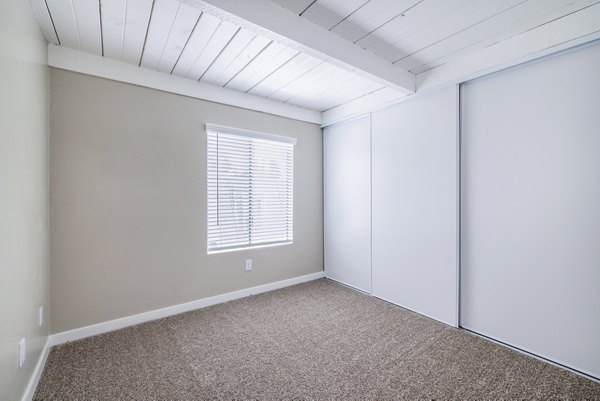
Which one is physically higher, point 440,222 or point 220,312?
point 440,222

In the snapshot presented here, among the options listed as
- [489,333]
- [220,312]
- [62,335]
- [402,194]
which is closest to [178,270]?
[220,312]

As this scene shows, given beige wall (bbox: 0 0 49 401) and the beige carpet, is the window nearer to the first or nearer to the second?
the beige carpet

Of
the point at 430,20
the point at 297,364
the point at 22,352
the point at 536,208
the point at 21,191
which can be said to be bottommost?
the point at 297,364

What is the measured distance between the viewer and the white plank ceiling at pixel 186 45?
1.76 meters

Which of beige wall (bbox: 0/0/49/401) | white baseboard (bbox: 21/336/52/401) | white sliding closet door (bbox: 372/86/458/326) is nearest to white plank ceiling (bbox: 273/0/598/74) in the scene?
white sliding closet door (bbox: 372/86/458/326)

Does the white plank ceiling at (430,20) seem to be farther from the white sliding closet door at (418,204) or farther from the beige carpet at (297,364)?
the beige carpet at (297,364)

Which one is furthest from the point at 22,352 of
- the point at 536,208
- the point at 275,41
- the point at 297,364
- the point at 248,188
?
the point at 536,208

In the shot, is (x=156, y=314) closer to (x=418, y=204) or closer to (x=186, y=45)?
(x=186, y=45)

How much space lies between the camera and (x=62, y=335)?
2209 millimetres

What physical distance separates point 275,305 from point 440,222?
1.85m

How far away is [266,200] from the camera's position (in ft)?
11.2

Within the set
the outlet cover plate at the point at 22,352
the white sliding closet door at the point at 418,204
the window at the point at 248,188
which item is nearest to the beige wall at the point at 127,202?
the window at the point at 248,188

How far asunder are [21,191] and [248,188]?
77.7 inches

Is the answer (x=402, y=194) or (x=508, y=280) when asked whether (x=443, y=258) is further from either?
(x=402, y=194)
